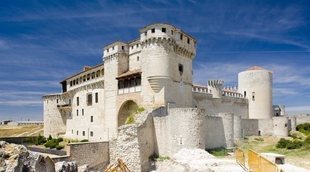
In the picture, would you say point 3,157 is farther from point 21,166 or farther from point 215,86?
point 215,86

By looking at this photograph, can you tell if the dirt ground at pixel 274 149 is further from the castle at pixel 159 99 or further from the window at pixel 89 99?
the window at pixel 89 99

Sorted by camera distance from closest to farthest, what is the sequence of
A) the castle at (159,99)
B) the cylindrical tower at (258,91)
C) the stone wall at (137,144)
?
1. the stone wall at (137,144)
2. the castle at (159,99)
3. the cylindrical tower at (258,91)

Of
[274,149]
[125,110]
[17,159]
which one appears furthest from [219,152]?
[17,159]

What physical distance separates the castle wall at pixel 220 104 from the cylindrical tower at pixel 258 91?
4.56 feet

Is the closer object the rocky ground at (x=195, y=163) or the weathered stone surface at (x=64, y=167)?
the weathered stone surface at (x=64, y=167)

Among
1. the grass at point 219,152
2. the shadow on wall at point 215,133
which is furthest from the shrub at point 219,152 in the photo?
the shadow on wall at point 215,133

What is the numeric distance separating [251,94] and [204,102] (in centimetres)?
1367

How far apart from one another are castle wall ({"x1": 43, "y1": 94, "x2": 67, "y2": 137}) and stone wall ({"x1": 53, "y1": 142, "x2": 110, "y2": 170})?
2672 centimetres

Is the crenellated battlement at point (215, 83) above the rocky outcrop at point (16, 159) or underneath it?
above

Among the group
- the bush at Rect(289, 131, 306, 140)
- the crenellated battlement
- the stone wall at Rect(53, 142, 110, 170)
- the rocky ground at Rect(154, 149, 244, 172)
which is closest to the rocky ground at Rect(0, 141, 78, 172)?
the stone wall at Rect(53, 142, 110, 170)

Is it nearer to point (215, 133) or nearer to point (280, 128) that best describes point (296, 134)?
point (280, 128)

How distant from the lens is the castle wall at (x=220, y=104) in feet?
159

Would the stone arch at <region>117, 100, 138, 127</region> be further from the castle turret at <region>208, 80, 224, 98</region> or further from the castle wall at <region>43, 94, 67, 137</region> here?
the castle wall at <region>43, 94, 67, 137</region>

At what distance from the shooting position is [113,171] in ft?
89.9
